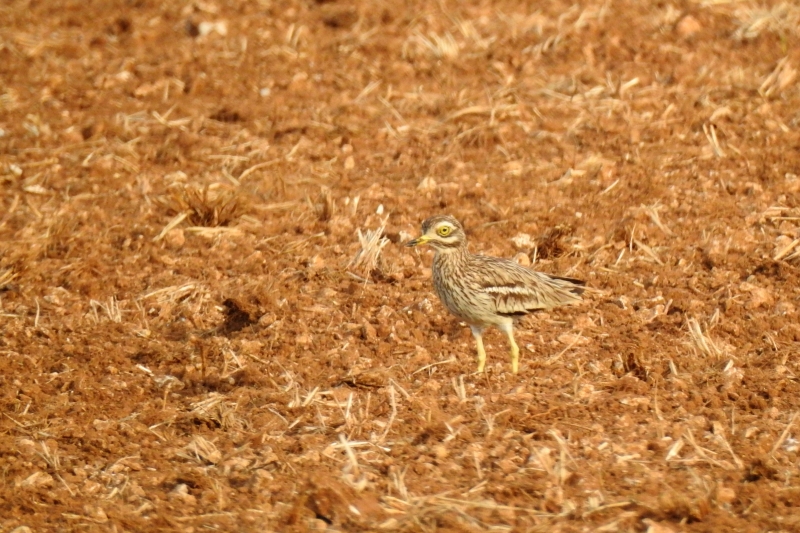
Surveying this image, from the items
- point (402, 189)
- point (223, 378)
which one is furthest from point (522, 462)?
point (402, 189)

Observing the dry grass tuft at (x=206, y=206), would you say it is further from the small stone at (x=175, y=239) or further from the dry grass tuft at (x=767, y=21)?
the dry grass tuft at (x=767, y=21)

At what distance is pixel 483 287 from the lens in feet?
23.6

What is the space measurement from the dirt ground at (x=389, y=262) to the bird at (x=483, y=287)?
0.94ft

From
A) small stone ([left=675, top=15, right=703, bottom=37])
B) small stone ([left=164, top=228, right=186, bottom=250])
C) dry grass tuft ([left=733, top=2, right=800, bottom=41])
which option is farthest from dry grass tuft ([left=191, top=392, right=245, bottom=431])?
dry grass tuft ([left=733, top=2, right=800, bottom=41])

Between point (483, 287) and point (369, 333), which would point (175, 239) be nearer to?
point (369, 333)

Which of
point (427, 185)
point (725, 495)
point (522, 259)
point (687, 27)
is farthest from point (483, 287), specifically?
point (687, 27)

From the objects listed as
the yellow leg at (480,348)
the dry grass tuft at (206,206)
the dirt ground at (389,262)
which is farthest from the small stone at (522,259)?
the dry grass tuft at (206,206)

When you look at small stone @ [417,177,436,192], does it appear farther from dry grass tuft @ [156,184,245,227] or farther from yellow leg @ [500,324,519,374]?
yellow leg @ [500,324,519,374]

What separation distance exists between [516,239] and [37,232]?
3600 mm

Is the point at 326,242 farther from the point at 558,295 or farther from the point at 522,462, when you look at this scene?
the point at 522,462

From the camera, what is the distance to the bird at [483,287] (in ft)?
23.5

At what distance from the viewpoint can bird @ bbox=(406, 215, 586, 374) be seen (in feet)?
23.5

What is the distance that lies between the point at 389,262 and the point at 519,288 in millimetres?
1384

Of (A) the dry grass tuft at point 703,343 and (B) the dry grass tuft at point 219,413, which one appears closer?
(B) the dry grass tuft at point 219,413
